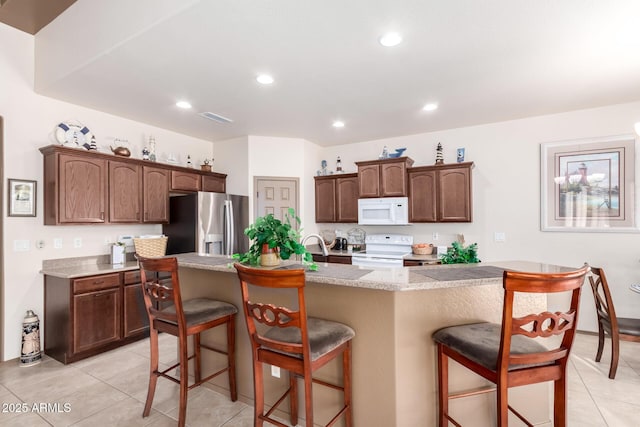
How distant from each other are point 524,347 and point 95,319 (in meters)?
3.80

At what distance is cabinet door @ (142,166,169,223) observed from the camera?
3939 millimetres

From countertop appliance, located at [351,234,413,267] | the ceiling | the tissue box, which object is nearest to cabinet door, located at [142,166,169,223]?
the tissue box

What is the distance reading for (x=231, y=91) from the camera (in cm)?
320

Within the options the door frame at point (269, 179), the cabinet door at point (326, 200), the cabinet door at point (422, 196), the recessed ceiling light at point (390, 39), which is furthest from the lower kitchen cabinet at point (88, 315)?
the cabinet door at point (422, 196)

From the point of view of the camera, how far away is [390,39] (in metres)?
2.25

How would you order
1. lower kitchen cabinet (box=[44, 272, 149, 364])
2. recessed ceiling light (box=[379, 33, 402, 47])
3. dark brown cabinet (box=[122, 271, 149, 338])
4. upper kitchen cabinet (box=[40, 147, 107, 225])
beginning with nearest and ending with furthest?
recessed ceiling light (box=[379, 33, 402, 47]), lower kitchen cabinet (box=[44, 272, 149, 364]), upper kitchen cabinet (box=[40, 147, 107, 225]), dark brown cabinet (box=[122, 271, 149, 338])

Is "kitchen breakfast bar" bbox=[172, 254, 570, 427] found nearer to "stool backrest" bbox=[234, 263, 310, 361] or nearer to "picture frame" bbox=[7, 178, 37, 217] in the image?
"stool backrest" bbox=[234, 263, 310, 361]

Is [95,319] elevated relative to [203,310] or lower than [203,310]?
lower

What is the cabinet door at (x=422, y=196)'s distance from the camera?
4.43 meters

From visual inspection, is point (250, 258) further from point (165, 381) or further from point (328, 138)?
point (328, 138)

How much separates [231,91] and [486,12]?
240cm

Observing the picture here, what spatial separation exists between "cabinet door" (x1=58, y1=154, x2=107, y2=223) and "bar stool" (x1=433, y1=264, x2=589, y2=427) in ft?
A: 12.6

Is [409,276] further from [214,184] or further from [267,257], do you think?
[214,184]

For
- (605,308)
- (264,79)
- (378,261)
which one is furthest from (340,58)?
(605,308)
